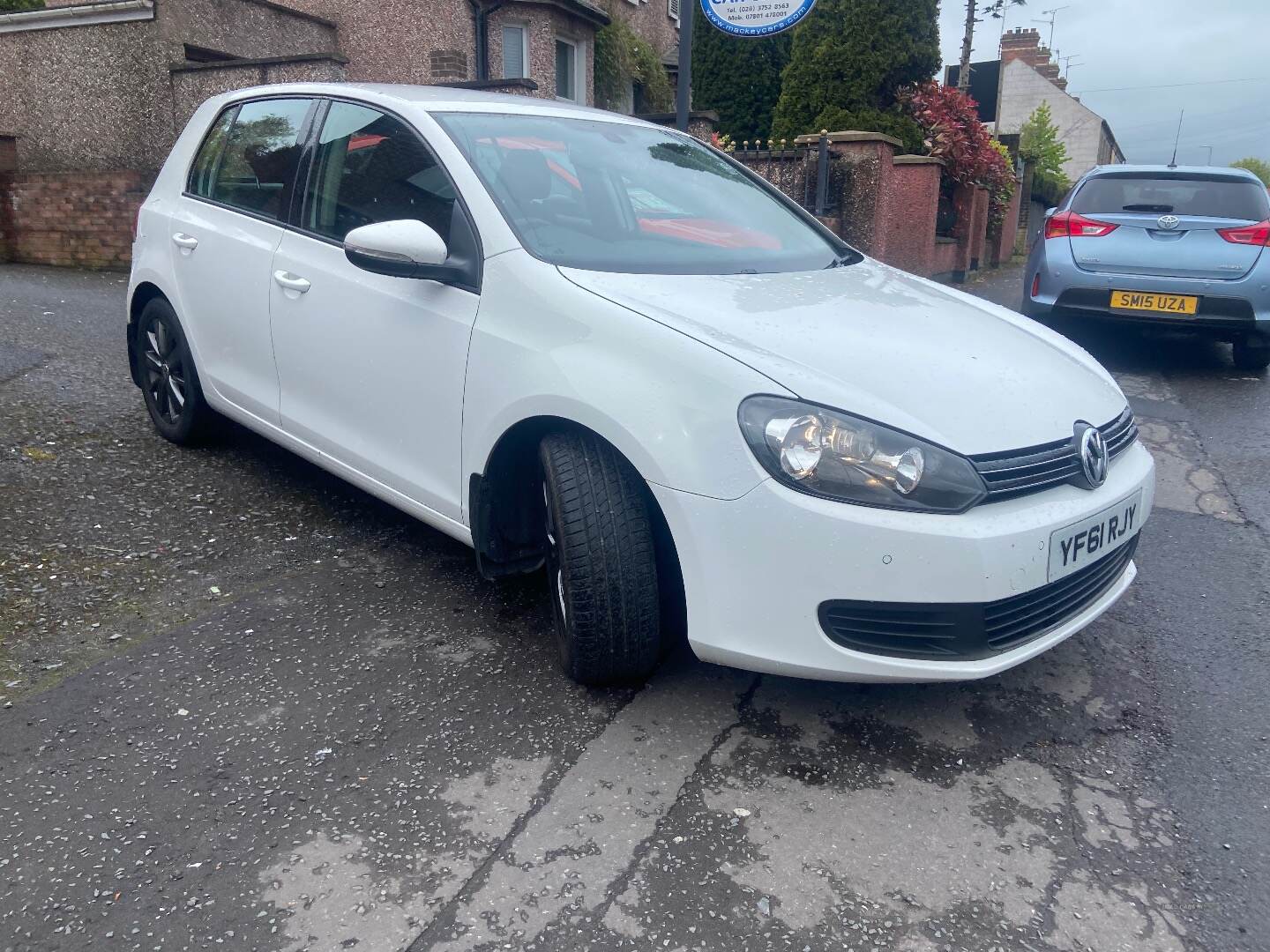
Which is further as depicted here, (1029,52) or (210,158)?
(1029,52)

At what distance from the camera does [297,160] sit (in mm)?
3926

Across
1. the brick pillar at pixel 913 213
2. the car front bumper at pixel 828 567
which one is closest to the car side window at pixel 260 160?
the car front bumper at pixel 828 567

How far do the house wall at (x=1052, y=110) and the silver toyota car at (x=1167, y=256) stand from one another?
5192 cm

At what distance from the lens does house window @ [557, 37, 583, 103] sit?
16.4m

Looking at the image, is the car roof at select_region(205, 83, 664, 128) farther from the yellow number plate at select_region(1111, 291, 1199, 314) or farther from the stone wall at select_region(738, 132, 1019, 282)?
the stone wall at select_region(738, 132, 1019, 282)

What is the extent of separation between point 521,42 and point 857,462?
14311mm

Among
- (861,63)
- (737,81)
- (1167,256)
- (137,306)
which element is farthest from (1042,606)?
(737,81)

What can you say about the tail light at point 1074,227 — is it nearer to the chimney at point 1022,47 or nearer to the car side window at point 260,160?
the car side window at point 260,160

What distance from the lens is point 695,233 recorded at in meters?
3.52

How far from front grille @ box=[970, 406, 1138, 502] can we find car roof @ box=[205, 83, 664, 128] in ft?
6.91

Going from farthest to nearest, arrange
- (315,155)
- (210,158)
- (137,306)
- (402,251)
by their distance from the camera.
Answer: (137,306) → (210,158) → (315,155) → (402,251)

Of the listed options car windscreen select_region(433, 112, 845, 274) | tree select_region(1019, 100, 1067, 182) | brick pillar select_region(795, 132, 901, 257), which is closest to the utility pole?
tree select_region(1019, 100, 1067, 182)

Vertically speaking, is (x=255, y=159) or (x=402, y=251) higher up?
(x=255, y=159)

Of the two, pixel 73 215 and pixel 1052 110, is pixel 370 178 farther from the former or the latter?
pixel 1052 110
